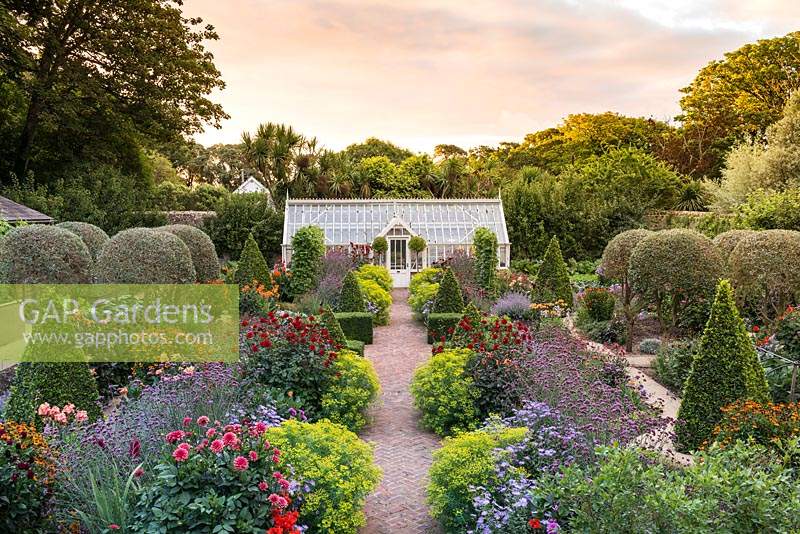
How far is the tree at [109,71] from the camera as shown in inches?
731

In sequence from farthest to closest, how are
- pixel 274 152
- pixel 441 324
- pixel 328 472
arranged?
pixel 274 152 → pixel 441 324 → pixel 328 472

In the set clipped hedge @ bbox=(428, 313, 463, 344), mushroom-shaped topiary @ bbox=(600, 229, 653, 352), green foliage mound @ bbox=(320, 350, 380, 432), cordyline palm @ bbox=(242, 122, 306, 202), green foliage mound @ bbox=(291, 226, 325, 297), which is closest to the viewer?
green foliage mound @ bbox=(320, 350, 380, 432)

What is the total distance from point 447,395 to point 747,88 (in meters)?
29.1

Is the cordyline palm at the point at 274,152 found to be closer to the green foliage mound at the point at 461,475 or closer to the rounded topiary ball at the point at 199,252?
the rounded topiary ball at the point at 199,252

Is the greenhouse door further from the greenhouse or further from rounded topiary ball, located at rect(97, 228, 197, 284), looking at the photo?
rounded topiary ball, located at rect(97, 228, 197, 284)

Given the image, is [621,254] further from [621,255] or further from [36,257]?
[36,257]

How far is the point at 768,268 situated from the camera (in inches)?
396

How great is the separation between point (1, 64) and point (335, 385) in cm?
1657

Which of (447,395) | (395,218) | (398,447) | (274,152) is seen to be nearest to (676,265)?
(447,395)

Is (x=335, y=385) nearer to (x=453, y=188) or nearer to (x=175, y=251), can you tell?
(x=175, y=251)

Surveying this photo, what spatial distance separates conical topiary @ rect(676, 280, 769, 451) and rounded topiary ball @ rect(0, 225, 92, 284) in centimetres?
944

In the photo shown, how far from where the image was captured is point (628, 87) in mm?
19969

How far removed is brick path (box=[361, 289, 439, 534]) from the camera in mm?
5184

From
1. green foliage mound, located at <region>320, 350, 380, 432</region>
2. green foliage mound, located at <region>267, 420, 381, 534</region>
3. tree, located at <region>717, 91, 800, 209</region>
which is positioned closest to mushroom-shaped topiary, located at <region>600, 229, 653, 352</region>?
green foliage mound, located at <region>320, 350, 380, 432</region>
